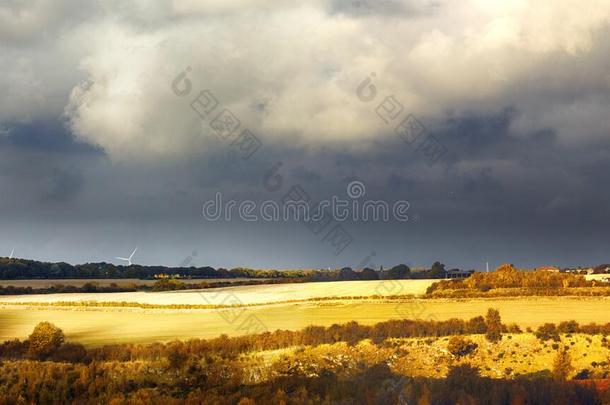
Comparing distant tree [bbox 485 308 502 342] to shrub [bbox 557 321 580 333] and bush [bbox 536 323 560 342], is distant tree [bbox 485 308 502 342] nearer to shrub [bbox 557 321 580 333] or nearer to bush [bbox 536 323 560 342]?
bush [bbox 536 323 560 342]

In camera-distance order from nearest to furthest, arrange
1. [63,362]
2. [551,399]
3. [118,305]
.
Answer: [551,399]
[63,362]
[118,305]

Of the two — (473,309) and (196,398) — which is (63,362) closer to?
(196,398)

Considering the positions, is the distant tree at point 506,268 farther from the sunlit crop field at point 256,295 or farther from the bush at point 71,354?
the bush at point 71,354

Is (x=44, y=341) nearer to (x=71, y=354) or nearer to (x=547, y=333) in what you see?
(x=71, y=354)

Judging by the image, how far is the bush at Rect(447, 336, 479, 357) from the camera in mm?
38659

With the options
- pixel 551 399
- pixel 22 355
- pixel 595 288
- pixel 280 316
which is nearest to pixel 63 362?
pixel 22 355

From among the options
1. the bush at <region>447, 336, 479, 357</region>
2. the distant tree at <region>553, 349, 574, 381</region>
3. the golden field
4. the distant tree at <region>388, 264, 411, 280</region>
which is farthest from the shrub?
the distant tree at <region>388, 264, 411, 280</region>

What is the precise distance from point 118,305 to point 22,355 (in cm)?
2646

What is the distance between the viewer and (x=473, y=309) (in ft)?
180

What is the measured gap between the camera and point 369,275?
96.6m

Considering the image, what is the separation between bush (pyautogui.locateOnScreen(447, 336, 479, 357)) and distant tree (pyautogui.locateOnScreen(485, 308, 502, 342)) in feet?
5.50

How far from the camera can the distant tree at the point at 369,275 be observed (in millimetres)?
94938

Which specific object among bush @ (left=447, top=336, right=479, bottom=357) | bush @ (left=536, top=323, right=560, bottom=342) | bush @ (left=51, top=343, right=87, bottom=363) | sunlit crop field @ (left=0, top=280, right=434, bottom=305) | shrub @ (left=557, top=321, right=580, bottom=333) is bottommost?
bush @ (left=51, top=343, right=87, bottom=363)

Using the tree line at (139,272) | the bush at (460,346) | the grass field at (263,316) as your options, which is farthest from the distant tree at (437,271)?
the bush at (460,346)
